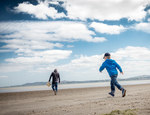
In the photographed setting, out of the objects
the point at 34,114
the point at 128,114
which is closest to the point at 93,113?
the point at 128,114

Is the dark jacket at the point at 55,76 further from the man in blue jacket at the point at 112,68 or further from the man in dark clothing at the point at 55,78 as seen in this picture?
the man in blue jacket at the point at 112,68

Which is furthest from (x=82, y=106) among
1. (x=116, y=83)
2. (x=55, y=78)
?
(x=55, y=78)

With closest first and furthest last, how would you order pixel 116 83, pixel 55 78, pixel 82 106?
1. pixel 82 106
2. pixel 116 83
3. pixel 55 78

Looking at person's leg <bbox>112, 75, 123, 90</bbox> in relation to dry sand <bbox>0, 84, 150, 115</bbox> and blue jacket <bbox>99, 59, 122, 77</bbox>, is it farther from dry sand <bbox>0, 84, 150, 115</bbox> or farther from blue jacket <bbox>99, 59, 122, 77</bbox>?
dry sand <bbox>0, 84, 150, 115</bbox>

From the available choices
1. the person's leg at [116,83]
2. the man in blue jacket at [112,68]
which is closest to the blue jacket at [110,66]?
the man in blue jacket at [112,68]

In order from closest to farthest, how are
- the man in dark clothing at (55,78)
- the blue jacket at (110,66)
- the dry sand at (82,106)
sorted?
the dry sand at (82,106), the blue jacket at (110,66), the man in dark clothing at (55,78)

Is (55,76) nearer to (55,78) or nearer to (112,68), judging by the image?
(55,78)

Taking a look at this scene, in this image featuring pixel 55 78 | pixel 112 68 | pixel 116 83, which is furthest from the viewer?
pixel 55 78

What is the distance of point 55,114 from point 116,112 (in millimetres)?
1968

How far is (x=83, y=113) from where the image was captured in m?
5.66

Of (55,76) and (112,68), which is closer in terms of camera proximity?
(112,68)

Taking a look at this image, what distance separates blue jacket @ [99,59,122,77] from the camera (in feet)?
33.6

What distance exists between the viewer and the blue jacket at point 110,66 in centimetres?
1023

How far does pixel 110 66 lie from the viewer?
10.3 m
